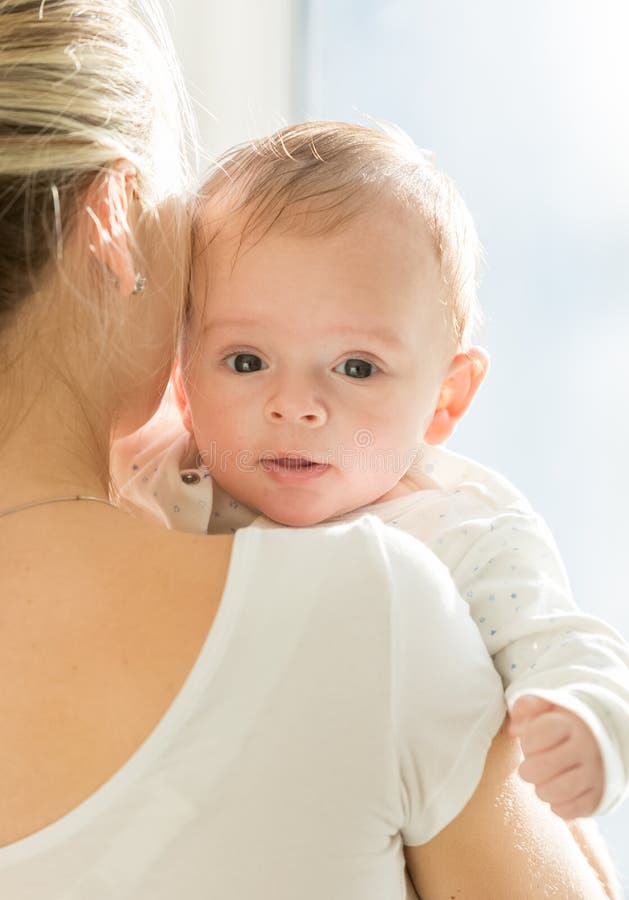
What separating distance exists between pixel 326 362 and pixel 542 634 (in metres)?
0.39

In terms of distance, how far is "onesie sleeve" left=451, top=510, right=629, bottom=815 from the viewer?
3.21ft

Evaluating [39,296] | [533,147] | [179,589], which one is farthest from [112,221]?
[533,147]

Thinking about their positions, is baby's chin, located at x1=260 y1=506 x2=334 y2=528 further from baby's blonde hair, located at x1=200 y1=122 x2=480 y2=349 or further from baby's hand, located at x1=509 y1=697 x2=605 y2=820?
baby's hand, located at x1=509 y1=697 x2=605 y2=820

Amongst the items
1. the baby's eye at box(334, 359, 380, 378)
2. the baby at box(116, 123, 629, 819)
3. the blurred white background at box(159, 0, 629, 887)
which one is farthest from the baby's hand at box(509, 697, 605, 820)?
the blurred white background at box(159, 0, 629, 887)

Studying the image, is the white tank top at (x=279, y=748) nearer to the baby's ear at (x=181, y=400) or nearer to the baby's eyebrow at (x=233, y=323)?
the baby's eyebrow at (x=233, y=323)

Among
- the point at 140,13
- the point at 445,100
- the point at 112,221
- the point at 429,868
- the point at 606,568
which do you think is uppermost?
the point at 140,13

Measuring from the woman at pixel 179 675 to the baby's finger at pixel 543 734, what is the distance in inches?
1.2

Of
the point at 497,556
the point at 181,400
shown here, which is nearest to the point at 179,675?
the point at 497,556

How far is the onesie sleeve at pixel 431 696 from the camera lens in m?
0.82

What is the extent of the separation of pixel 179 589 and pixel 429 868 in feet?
0.97

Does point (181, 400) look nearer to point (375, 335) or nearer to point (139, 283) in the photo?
point (375, 335)

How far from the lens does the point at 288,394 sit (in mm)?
1274

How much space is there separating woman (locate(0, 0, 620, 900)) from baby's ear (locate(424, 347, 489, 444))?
0.59 metres

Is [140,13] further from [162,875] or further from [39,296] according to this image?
[162,875]
